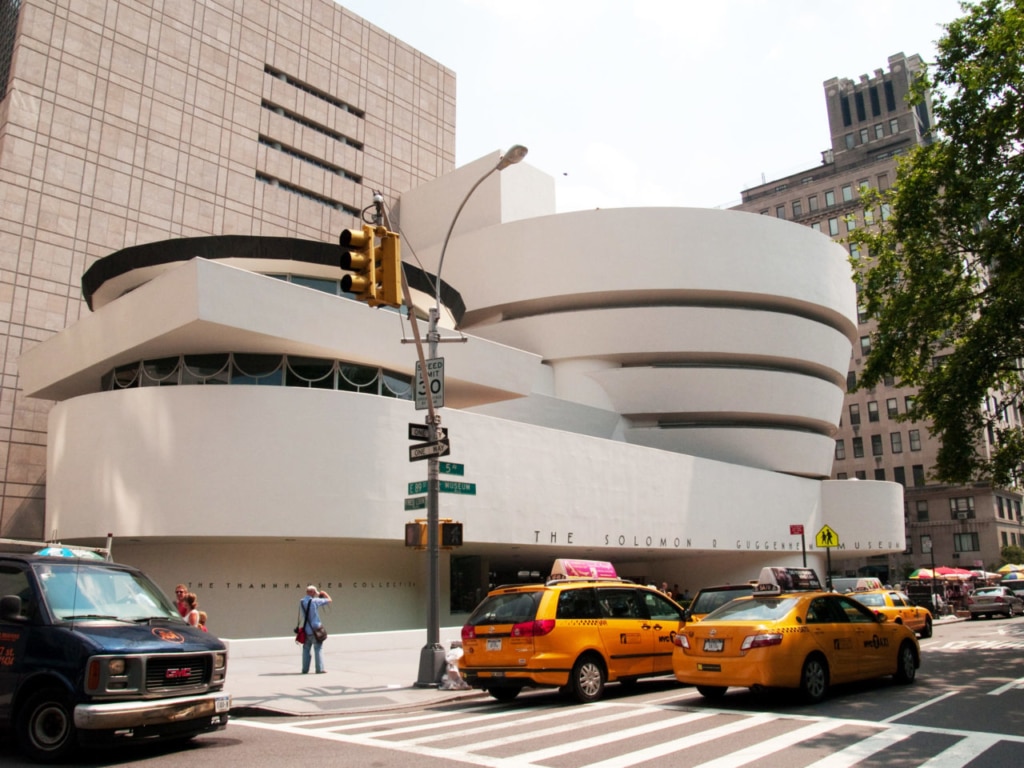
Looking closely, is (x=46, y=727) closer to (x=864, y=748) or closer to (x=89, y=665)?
(x=89, y=665)

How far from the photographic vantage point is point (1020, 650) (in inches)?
723

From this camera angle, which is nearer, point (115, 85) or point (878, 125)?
point (115, 85)

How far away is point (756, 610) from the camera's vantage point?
38.1 ft

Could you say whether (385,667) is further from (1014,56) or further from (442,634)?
(1014,56)

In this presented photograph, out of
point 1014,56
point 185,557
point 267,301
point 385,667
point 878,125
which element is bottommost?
point 385,667

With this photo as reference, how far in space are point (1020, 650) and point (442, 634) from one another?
14.3 metres

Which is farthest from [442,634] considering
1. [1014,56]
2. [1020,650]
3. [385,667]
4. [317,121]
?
[317,121]

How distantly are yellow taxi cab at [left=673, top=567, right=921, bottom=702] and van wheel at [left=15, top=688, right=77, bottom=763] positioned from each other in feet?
24.8

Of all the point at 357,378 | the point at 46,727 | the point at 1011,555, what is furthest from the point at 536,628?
the point at 1011,555

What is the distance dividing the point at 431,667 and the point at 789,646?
6.74m

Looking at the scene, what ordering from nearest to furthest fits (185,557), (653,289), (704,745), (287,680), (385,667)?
(704,745) → (287,680) → (385,667) → (185,557) → (653,289)

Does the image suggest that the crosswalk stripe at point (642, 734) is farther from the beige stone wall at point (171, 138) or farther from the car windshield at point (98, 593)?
the beige stone wall at point (171, 138)

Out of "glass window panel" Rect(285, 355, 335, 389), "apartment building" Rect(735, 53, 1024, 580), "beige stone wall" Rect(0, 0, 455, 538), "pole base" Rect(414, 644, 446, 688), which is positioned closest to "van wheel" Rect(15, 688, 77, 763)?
"pole base" Rect(414, 644, 446, 688)

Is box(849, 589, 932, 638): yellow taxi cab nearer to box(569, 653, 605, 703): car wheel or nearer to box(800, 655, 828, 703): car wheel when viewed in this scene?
box(800, 655, 828, 703): car wheel
